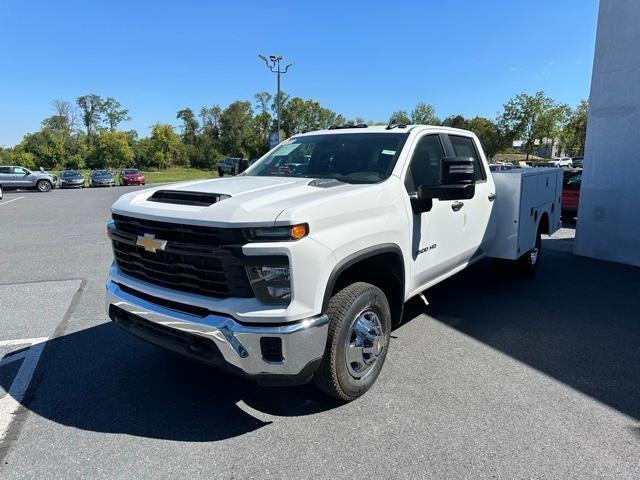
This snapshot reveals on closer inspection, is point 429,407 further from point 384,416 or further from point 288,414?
point 288,414

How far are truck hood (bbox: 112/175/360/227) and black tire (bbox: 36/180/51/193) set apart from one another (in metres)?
32.2

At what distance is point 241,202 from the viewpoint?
270 cm

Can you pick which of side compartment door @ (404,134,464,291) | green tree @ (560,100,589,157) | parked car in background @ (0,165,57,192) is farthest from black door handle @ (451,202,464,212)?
green tree @ (560,100,589,157)

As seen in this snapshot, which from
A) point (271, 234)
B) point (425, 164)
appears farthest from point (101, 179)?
point (271, 234)

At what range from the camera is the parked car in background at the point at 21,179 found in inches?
1156

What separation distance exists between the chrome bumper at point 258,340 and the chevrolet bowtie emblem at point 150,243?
19.3 inches

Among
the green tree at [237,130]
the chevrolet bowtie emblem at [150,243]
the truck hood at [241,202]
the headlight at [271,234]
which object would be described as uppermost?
the green tree at [237,130]

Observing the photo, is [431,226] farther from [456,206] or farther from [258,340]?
[258,340]

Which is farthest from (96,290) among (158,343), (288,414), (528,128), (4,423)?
(528,128)

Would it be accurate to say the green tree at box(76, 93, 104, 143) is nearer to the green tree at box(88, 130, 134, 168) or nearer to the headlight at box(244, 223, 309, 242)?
the green tree at box(88, 130, 134, 168)

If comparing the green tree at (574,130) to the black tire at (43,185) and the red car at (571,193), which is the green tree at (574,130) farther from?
the black tire at (43,185)

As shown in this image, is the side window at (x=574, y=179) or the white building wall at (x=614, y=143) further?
the side window at (x=574, y=179)

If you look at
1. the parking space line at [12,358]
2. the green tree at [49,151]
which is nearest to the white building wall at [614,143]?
the parking space line at [12,358]

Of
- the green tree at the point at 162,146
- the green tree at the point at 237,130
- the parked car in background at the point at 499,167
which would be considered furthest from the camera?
the green tree at the point at 237,130
